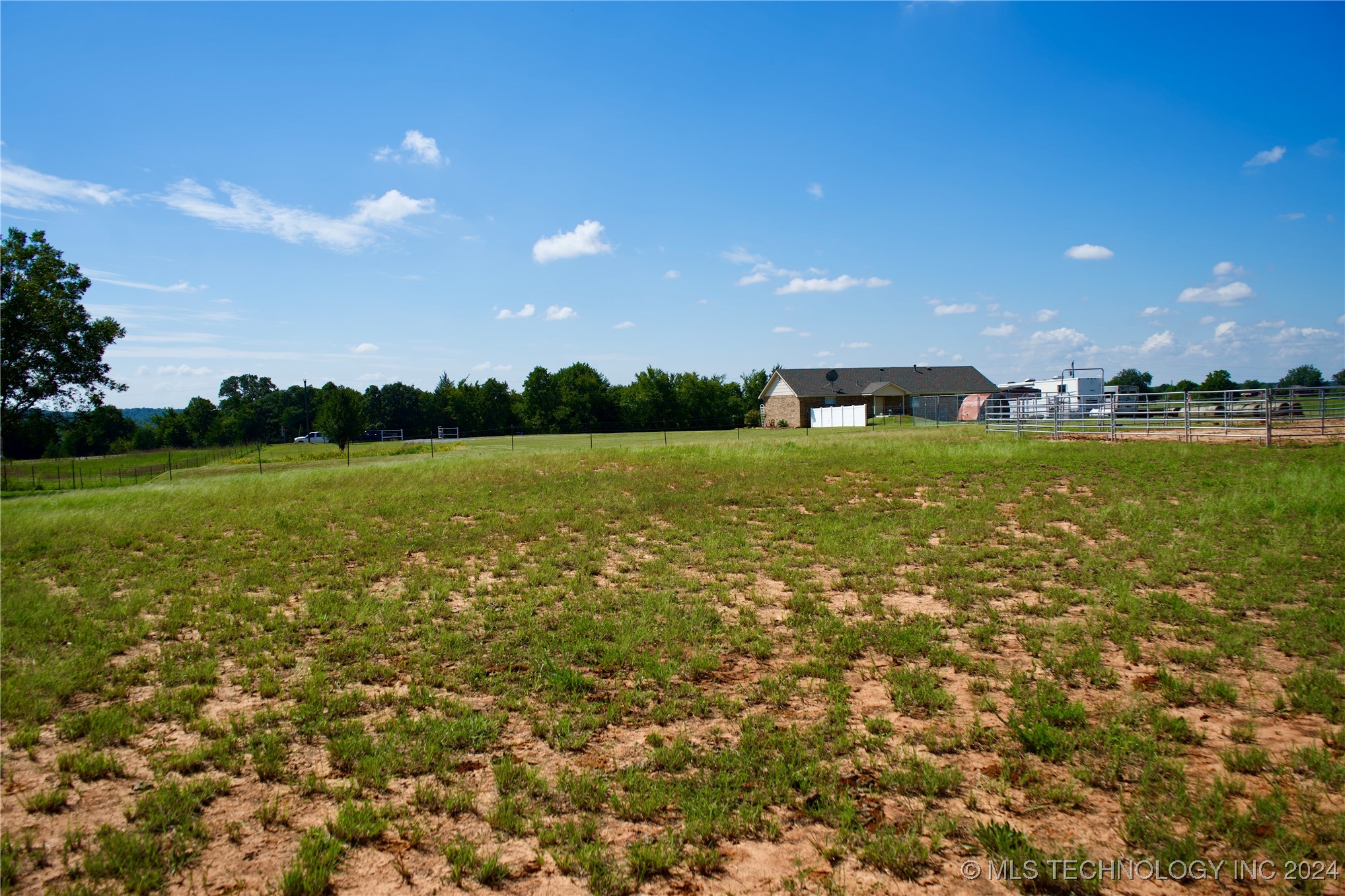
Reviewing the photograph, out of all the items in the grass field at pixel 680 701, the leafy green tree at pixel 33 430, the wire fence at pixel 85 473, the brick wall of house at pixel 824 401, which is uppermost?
the brick wall of house at pixel 824 401

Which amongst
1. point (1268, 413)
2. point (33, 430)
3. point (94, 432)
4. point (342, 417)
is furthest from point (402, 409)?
point (1268, 413)

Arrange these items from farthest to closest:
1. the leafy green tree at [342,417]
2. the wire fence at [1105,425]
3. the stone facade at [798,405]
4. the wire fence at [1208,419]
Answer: the stone facade at [798,405], the leafy green tree at [342,417], the wire fence at [1105,425], the wire fence at [1208,419]

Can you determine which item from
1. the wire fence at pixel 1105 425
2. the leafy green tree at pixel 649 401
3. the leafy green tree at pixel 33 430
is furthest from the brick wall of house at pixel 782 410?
the leafy green tree at pixel 33 430

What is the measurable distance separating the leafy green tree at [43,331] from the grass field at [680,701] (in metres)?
43.5

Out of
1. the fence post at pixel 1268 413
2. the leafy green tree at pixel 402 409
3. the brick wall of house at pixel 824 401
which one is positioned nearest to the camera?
the fence post at pixel 1268 413

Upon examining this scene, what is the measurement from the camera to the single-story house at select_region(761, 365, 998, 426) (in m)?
64.5

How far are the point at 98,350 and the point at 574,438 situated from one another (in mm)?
34899

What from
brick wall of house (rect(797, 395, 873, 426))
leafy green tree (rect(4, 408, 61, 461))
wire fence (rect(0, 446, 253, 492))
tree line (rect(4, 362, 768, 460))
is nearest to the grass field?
wire fence (rect(0, 446, 253, 492))

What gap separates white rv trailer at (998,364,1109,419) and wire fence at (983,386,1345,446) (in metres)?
0.20

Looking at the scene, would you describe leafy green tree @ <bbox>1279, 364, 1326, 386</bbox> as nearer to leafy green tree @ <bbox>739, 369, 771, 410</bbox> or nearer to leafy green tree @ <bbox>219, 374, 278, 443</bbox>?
leafy green tree @ <bbox>739, 369, 771, 410</bbox>

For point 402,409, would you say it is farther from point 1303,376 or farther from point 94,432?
point 1303,376

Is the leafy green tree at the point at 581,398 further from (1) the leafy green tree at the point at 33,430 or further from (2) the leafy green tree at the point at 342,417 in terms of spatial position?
(1) the leafy green tree at the point at 33,430

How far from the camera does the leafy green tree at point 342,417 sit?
51.1 m

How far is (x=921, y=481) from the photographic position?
15.5 meters
